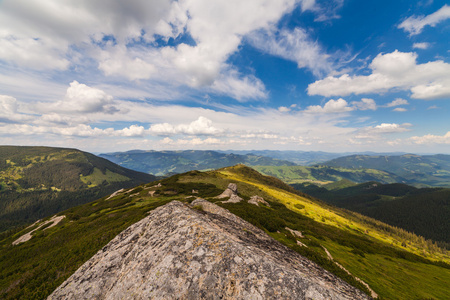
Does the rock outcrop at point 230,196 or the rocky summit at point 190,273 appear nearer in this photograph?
the rocky summit at point 190,273

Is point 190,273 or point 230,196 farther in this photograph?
point 230,196

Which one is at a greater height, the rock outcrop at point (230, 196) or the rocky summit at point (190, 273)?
the rocky summit at point (190, 273)

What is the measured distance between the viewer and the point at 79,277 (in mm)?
11062

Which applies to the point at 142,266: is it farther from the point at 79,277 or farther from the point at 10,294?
the point at 10,294

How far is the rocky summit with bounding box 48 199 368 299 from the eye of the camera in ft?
26.9

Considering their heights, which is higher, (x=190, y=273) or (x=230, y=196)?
(x=190, y=273)

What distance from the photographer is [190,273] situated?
8.86m

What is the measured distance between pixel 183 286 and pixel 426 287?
44.8 meters

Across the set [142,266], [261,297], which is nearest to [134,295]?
[142,266]

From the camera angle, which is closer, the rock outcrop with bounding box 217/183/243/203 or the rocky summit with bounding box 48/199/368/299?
the rocky summit with bounding box 48/199/368/299

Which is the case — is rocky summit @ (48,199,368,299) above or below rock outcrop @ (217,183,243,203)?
above

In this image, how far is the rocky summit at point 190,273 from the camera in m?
8.20

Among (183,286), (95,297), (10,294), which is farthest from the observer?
(10,294)

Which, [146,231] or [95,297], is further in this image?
[146,231]
